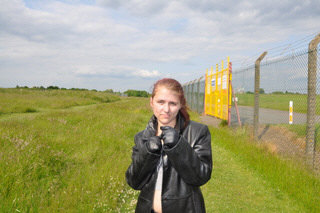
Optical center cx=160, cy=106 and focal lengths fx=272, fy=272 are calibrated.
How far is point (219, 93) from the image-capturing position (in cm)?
1281

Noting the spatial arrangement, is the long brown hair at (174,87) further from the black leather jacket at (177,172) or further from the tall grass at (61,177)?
the tall grass at (61,177)

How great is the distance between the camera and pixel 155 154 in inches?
65.6

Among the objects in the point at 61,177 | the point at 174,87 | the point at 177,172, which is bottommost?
the point at 61,177

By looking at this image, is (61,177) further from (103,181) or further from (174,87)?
(174,87)

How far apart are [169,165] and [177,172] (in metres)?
0.07

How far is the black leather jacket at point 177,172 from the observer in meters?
1.71

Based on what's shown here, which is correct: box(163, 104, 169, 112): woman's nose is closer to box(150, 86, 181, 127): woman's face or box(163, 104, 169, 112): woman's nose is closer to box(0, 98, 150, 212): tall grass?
box(150, 86, 181, 127): woman's face

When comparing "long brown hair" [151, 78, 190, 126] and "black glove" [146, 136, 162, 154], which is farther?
"long brown hair" [151, 78, 190, 126]

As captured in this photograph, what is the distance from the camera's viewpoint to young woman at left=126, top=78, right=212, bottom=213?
172 cm

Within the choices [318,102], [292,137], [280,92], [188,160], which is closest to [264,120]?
[292,137]

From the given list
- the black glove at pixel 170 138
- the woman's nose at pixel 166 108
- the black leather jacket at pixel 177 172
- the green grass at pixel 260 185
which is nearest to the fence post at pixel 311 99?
the green grass at pixel 260 185

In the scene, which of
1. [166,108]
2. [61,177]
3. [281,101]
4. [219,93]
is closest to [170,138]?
[166,108]

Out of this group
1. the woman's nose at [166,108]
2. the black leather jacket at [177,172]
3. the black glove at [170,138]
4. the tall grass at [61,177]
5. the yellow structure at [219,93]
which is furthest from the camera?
the yellow structure at [219,93]

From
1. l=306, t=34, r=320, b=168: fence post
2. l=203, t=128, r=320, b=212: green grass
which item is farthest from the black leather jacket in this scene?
l=306, t=34, r=320, b=168: fence post
